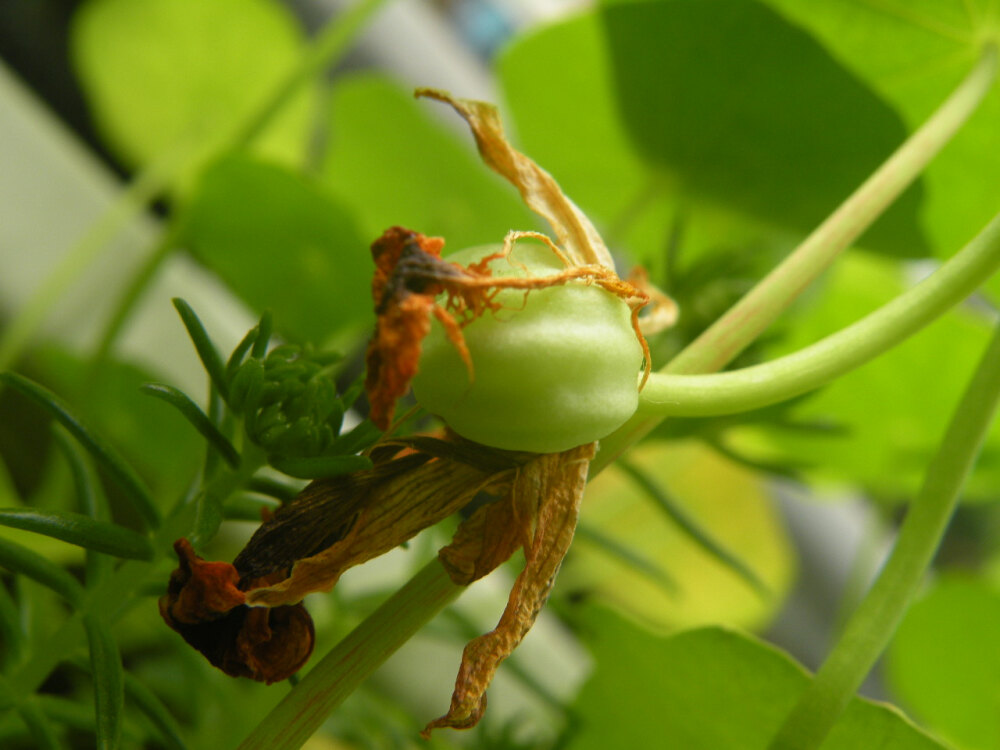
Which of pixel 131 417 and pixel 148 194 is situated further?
pixel 148 194

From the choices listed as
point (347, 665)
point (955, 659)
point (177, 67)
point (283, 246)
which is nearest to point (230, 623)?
point (347, 665)

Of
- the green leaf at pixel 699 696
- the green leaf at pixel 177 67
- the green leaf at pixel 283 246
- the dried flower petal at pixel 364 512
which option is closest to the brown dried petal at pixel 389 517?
the dried flower petal at pixel 364 512

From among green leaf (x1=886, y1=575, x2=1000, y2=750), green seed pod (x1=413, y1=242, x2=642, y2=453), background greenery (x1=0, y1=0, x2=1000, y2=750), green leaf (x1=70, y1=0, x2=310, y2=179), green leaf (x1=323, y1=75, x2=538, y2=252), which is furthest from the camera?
green leaf (x1=70, y1=0, x2=310, y2=179)

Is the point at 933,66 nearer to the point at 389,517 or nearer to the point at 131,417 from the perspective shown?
the point at 389,517

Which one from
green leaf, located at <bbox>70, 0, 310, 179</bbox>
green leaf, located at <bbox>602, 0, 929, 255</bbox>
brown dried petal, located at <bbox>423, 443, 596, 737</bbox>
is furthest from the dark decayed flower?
green leaf, located at <bbox>70, 0, 310, 179</bbox>

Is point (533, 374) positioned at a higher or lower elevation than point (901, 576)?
higher

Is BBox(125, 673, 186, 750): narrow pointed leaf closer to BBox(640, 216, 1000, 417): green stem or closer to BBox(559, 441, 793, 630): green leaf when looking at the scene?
BBox(640, 216, 1000, 417): green stem

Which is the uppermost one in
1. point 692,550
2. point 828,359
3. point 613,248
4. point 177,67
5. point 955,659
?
point 177,67

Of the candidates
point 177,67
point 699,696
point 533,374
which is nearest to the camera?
point 533,374
